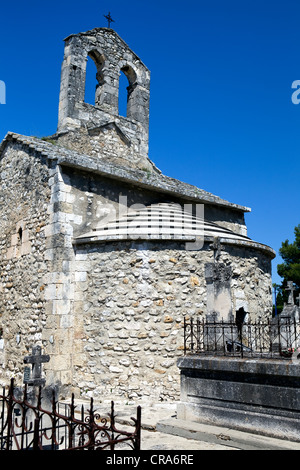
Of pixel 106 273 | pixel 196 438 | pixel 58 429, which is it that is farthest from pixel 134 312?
pixel 58 429

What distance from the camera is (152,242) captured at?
29.9 ft

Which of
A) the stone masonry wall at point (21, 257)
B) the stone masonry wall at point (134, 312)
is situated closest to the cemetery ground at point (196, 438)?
the stone masonry wall at point (134, 312)

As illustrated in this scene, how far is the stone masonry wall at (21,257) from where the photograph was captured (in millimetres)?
9695

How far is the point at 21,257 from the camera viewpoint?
10.6 metres

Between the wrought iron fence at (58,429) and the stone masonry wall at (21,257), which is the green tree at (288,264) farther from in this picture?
the wrought iron fence at (58,429)

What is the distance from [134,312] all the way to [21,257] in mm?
3618

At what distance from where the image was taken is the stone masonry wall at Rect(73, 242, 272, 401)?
8.55m

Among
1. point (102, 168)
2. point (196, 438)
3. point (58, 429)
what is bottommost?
point (196, 438)

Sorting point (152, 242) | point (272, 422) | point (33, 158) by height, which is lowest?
point (272, 422)

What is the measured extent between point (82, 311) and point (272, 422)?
4.95 m

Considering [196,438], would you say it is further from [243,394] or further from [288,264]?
[288,264]

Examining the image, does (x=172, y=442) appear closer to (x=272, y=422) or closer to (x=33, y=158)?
(x=272, y=422)

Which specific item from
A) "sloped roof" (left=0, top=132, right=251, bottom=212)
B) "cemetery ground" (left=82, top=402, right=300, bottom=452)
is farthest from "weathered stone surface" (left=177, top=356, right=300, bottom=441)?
"sloped roof" (left=0, top=132, right=251, bottom=212)
